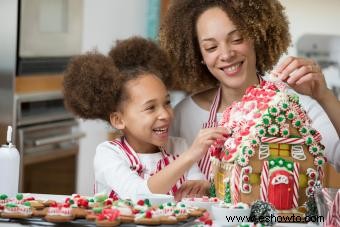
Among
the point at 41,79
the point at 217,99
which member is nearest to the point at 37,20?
the point at 41,79

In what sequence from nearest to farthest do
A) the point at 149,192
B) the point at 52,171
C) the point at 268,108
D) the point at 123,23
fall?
the point at 268,108
the point at 149,192
the point at 52,171
the point at 123,23

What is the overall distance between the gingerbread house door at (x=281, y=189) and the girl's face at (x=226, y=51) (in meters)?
0.64

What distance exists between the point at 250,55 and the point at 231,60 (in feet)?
0.28

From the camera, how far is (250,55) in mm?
2406

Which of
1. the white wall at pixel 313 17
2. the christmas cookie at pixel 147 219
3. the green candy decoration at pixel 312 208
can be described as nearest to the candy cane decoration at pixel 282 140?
the green candy decoration at pixel 312 208

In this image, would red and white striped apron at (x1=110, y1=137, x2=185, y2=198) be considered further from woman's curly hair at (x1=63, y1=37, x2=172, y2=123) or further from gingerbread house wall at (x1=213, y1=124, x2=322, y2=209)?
gingerbread house wall at (x1=213, y1=124, x2=322, y2=209)

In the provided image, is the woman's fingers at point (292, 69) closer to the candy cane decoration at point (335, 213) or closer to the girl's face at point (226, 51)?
the girl's face at point (226, 51)

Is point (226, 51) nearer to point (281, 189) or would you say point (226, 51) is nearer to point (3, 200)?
point (281, 189)

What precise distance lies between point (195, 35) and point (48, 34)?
1.64 meters

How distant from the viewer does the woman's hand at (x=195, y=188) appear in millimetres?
2168

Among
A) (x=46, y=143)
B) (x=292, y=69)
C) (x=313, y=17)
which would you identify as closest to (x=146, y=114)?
(x=292, y=69)

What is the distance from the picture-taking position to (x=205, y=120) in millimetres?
2559

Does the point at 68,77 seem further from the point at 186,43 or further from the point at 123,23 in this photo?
the point at 123,23

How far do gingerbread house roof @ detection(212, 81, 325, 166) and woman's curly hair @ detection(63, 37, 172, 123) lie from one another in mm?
507
